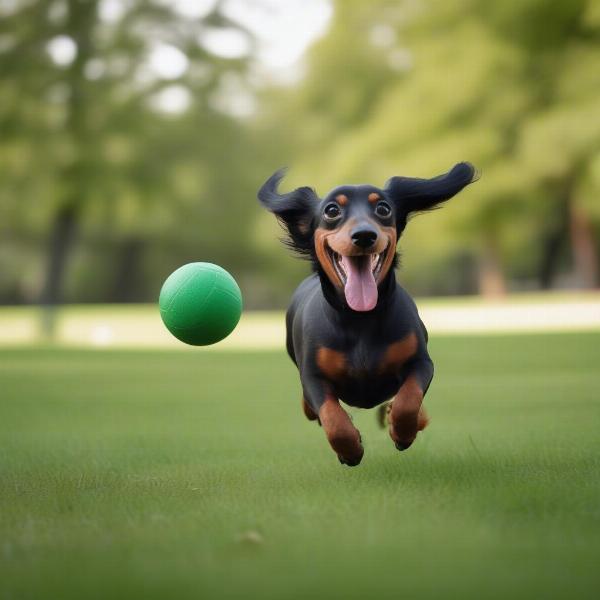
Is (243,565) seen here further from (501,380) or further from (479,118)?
(479,118)

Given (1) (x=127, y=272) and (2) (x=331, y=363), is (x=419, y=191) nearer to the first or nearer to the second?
(2) (x=331, y=363)

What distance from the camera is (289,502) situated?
4.69 metres

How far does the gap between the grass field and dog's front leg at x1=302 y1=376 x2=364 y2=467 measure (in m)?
0.17

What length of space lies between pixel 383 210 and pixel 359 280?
0.45 metres

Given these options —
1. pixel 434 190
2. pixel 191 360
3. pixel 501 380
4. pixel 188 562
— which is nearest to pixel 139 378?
pixel 191 360

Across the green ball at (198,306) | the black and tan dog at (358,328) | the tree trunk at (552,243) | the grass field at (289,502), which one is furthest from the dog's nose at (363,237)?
the tree trunk at (552,243)

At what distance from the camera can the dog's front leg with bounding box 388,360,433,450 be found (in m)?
5.23

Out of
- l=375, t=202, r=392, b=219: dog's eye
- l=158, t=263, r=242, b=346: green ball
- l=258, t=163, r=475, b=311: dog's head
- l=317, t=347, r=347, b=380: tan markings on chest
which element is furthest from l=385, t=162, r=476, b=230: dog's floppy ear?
l=158, t=263, r=242, b=346: green ball

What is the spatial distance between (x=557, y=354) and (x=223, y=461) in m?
9.87

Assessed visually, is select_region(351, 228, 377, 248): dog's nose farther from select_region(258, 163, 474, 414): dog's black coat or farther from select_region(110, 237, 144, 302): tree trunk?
select_region(110, 237, 144, 302): tree trunk

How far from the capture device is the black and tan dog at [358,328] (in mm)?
5230

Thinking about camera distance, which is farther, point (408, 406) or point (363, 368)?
point (363, 368)

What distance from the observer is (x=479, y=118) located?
3106 centimetres

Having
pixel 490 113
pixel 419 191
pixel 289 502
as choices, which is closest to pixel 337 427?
pixel 289 502
